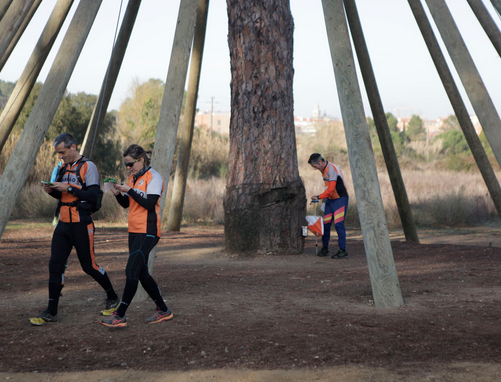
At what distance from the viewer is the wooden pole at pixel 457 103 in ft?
27.3

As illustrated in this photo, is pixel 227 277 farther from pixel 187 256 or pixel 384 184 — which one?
pixel 384 184

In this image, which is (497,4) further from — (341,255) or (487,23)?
(341,255)

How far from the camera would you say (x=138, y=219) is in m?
4.39

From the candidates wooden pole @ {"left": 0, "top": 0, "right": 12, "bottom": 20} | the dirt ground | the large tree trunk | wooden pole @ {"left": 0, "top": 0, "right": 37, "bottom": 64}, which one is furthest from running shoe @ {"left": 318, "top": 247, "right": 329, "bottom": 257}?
wooden pole @ {"left": 0, "top": 0, "right": 12, "bottom": 20}

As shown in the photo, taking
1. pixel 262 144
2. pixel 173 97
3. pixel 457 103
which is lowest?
pixel 262 144

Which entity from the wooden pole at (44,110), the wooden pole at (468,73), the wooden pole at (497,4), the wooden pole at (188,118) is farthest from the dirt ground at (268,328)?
the wooden pole at (188,118)

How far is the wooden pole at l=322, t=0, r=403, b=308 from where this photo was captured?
199 inches

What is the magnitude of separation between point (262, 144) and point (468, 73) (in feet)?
11.5

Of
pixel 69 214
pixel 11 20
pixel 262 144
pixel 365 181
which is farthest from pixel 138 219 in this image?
pixel 262 144

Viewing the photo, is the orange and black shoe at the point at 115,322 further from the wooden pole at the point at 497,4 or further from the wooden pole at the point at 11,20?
the wooden pole at the point at 497,4

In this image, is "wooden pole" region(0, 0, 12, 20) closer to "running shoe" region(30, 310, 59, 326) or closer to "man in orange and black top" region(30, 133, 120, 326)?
"man in orange and black top" region(30, 133, 120, 326)

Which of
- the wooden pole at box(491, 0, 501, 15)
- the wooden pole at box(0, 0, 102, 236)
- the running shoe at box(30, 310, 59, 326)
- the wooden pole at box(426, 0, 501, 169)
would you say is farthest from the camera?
the wooden pole at box(491, 0, 501, 15)

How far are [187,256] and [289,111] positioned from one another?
3.10 metres

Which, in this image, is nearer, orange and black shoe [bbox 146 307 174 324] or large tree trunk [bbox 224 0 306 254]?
orange and black shoe [bbox 146 307 174 324]
